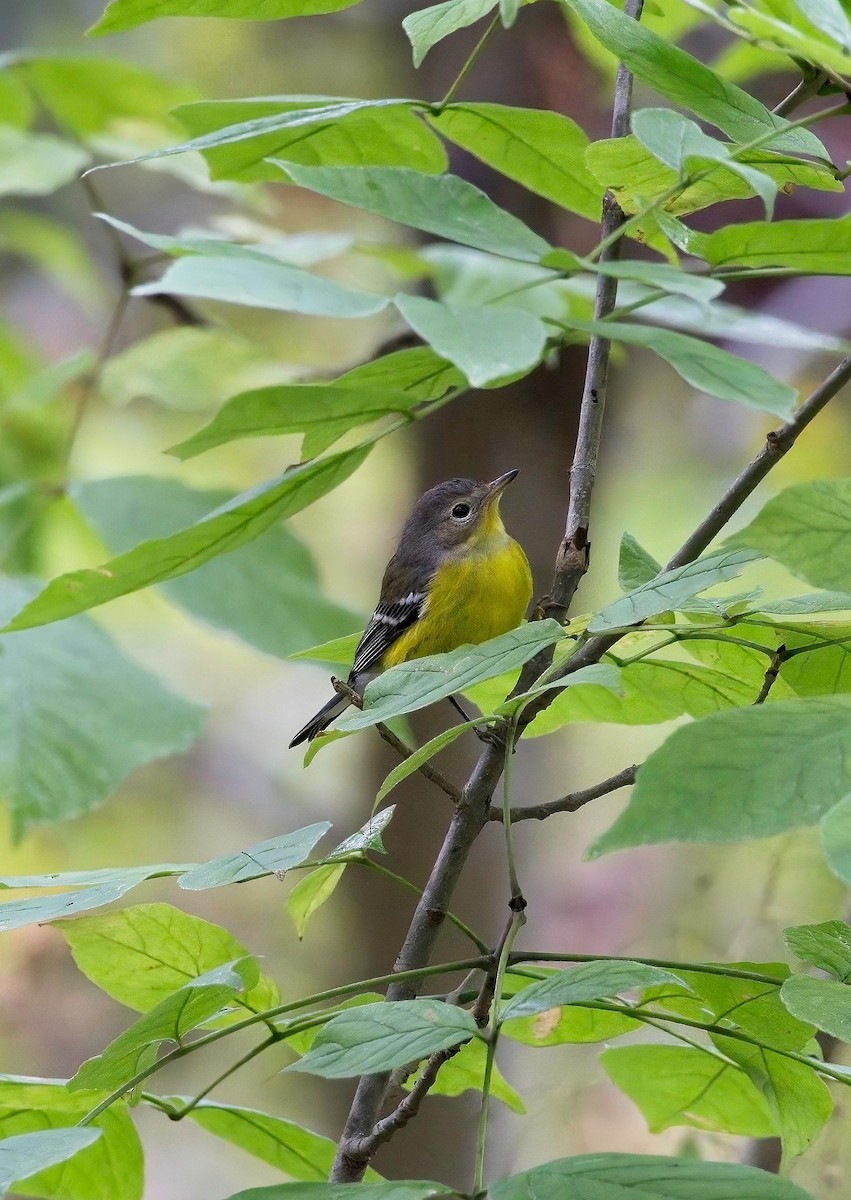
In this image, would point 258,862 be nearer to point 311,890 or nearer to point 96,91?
point 311,890

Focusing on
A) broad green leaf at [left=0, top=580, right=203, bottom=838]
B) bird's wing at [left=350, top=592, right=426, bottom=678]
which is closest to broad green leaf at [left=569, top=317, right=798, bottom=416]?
broad green leaf at [left=0, top=580, right=203, bottom=838]

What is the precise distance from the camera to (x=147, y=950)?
102cm

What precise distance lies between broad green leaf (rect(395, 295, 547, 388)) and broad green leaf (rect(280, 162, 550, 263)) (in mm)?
108

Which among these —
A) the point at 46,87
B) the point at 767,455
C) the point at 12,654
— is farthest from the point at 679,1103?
the point at 46,87

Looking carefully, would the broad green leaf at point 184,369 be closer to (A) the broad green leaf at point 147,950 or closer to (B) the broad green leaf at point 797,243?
(A) the broad green leaf at point 147,950

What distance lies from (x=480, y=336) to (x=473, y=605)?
1985 mm

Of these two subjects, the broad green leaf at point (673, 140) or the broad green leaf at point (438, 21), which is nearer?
the broad green leaf at point (673, 140)

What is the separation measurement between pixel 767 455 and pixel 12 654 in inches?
41.2

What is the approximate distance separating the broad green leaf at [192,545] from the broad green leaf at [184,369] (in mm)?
1407

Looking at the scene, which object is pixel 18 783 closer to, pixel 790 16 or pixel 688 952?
pixel 790 16

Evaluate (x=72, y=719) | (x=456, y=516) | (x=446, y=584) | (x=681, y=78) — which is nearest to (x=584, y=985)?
(x=681, y=78)

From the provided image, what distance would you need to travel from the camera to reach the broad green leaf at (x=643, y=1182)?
662 mm

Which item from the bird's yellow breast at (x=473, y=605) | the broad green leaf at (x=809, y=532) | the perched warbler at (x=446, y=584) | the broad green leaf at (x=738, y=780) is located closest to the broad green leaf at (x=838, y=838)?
the broad green leaf at (x=738, y=780)

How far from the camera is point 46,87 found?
88.6 inches
